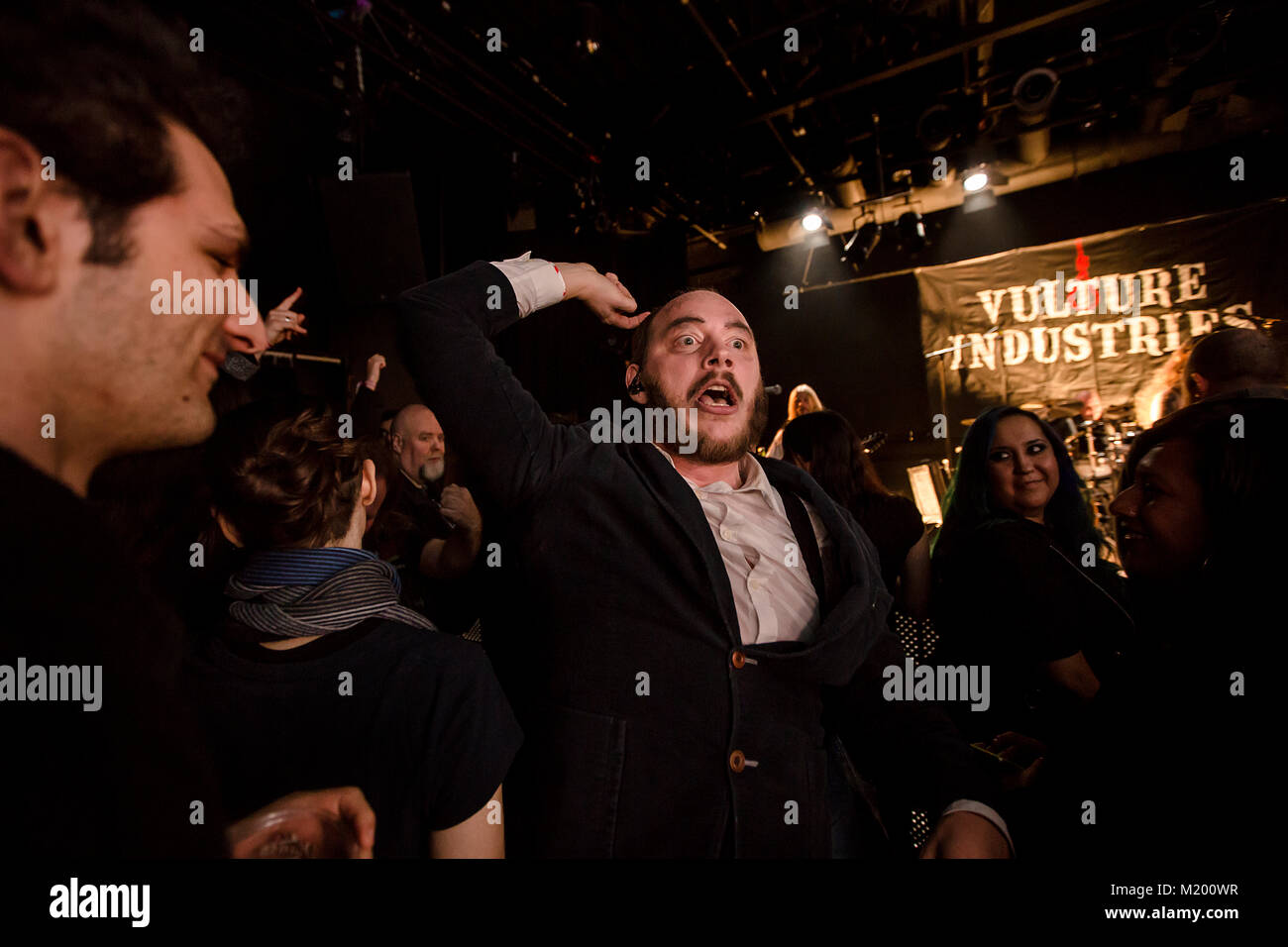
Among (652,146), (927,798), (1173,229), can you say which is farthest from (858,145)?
(927,798)

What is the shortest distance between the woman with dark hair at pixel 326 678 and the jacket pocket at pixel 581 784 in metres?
0.11

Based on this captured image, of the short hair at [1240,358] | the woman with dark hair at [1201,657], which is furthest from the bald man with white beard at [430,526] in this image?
the short hair at [1240,358]

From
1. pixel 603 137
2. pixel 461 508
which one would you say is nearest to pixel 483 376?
pixel 461 508

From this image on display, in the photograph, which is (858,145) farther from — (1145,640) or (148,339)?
(148,339)

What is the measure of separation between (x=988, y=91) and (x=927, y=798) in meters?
6.05

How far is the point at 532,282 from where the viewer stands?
136cm

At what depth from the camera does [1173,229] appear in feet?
18.1

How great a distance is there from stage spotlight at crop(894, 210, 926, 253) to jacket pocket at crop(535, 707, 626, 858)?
640 cm

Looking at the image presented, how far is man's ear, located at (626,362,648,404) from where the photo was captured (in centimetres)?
170

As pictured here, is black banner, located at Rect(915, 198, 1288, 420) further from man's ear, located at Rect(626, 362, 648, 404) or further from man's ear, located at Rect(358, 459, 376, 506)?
man's ear, located at Rect(358, 459, 376, 506)

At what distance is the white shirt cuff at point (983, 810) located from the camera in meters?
1.18

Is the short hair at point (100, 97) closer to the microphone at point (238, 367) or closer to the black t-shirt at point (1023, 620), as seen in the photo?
the microphone at point (238, 367)

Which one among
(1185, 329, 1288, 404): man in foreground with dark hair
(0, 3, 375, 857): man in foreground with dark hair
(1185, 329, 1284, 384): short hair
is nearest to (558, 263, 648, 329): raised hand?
(0, 3, 375, 857): man in foreground with dark hair

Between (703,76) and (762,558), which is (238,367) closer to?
(762,558)
